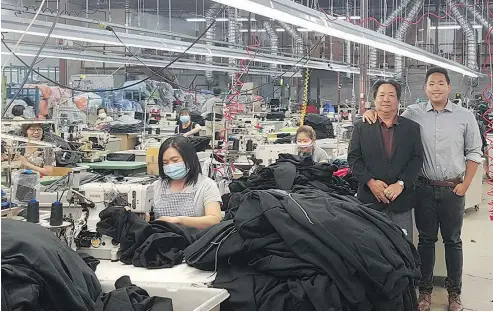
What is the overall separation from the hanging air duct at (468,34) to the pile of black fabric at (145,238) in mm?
11514

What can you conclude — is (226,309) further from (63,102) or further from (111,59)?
(111,59)

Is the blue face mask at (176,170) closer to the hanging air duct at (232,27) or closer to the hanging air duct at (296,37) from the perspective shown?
the hanging air duct at (232,27)

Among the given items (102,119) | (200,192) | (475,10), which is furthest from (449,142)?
(475,10)

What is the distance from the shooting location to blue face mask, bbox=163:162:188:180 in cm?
329

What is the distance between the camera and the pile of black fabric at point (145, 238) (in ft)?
8.37

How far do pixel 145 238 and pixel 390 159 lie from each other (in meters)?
1.49

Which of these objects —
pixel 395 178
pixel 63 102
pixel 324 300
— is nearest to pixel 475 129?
pixel 395 178

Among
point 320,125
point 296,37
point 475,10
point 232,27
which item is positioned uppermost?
point 475,10

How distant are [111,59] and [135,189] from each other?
26.9 feet

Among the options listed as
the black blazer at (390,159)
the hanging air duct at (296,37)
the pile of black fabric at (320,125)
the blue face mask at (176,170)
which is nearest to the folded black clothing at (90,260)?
the blue face mask at (176,170)

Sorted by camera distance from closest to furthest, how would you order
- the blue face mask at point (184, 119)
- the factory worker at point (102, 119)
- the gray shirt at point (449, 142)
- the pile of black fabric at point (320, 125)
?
the gray shirt at point (449, 142), the blue face mask at point (184, 119), the pile of black fabric at point (320, 125), the factory worker at point (102, 119)

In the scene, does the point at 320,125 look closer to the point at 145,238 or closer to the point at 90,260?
the point at 145,238

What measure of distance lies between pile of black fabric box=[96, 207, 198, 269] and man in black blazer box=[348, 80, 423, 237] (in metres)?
1.17

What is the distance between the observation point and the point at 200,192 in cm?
331
